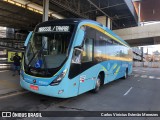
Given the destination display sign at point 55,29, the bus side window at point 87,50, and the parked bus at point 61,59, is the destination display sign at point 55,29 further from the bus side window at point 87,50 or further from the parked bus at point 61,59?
the bus side window at point 87,50

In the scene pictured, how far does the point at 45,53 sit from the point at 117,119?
3.32 m

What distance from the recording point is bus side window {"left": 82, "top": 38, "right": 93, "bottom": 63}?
712cm

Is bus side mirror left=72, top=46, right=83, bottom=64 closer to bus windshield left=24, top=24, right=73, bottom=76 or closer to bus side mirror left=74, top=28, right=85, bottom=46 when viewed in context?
bus side mirror left=74, top=28, right=85, bottom=46

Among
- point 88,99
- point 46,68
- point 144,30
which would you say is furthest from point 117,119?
point 144,30

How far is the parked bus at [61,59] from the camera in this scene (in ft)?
19.8

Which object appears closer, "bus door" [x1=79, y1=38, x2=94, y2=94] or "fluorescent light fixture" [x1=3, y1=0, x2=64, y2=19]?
"bus door" [x1=79, y1=38, x2=94, y2=94]

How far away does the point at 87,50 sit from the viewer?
739cm

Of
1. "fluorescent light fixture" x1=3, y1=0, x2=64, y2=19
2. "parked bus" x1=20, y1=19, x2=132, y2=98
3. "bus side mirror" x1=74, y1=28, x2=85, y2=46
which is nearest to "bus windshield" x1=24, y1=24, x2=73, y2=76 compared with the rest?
"parked bus" x1=20, y1=19, x2=132, y2=98

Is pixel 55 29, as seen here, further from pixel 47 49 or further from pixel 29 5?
pixel 29 5

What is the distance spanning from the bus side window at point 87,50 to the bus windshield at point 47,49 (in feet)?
3.05

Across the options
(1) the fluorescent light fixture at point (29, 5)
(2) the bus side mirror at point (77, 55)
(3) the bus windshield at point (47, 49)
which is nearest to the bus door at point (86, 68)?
(2) the bus side mirror at point (77, 55)

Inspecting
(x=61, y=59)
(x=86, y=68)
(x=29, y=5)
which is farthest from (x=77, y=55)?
(x=29, y=5)

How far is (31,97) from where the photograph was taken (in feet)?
23.4

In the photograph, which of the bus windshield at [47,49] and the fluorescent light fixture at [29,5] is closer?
the bus windshield at [47,49]
